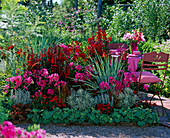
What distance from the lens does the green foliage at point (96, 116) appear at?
3.23m

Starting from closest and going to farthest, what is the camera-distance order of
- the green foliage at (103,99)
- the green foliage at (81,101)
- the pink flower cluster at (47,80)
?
1. the green foliage at (81,101)
2. the green foliage at (103,99)
3. the pink flower cluster at (47,80)

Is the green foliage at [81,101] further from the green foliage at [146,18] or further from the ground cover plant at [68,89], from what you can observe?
the green foliage at [146,18]

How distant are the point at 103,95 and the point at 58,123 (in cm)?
94

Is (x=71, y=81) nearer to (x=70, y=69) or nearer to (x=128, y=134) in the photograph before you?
(x=70, y=69)

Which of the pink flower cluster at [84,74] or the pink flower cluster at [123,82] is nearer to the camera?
the pink flower cluster at [123,82]

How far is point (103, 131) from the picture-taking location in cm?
307

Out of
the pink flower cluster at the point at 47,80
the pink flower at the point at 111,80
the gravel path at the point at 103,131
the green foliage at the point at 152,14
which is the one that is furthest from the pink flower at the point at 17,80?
the green foliage at the point at 152,14

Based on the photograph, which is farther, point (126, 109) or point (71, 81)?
point (71, 81)

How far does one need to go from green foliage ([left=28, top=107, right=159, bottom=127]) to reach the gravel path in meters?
0.09

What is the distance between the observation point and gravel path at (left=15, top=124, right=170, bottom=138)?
116 inches

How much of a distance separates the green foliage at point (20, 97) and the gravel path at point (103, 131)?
46 centimetres

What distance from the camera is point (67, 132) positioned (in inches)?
120

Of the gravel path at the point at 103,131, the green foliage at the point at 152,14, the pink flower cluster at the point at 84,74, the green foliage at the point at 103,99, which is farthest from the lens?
the green foliage at the point at 152,14

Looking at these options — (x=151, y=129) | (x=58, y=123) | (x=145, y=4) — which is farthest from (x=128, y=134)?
(x=145, y=4)
